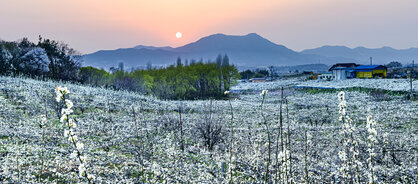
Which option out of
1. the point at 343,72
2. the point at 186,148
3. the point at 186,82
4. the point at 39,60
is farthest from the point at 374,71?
the point at 39,60

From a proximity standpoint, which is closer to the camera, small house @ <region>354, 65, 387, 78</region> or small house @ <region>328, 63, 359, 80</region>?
small house @ <region>354, 65, 387, 78</region>

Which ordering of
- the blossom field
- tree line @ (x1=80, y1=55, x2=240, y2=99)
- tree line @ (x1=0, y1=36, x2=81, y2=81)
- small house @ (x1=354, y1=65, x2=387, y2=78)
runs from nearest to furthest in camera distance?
the blossom field → tree line @ (x1=0, y1=36, x2=81, y2=81) → tree line @ (x1=80, y1=55, x2=240, y2=99) → small house @ (x1=354, y1=65, x2=387, y2=78)

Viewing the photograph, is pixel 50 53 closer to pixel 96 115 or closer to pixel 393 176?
pixel 96 115

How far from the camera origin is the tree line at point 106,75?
4250 cm

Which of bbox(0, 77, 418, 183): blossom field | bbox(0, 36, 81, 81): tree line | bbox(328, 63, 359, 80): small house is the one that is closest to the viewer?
bbox(0, 77, 418, 183): blossom field

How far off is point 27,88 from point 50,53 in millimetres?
27159

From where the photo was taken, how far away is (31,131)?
1470 centimetres

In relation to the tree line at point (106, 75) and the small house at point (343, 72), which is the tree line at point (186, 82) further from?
the small house at point (343, 72)

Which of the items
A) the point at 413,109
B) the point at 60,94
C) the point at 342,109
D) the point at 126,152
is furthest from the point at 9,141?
the point at 413,109

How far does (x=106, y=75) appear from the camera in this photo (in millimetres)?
86062

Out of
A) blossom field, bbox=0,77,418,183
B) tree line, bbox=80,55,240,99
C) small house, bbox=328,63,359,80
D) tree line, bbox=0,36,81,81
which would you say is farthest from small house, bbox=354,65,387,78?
tree line, bbox=0,36,81,81

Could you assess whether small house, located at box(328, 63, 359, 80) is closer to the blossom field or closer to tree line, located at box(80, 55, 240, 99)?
tree line, located at box(80, 55, 240, 99)

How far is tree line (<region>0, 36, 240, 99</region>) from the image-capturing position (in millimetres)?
42500

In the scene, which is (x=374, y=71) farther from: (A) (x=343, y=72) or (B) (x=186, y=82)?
(B) (x=186, y=82)
